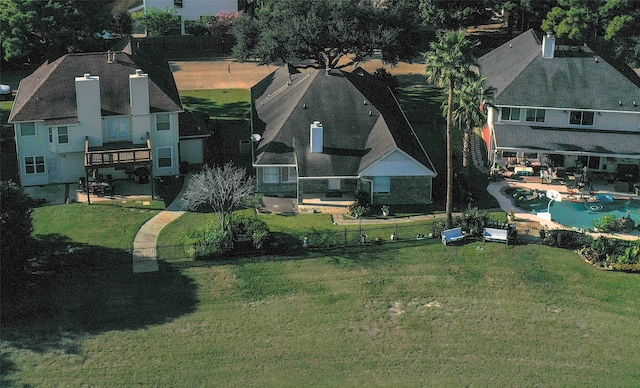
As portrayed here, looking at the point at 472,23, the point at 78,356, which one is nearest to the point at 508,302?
the point at 78,356

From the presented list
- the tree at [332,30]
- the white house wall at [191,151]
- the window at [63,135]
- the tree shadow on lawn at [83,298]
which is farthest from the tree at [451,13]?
the tree shadow on lawn at [83,298]

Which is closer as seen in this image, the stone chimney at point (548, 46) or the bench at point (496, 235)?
the bench at point (496, 235)

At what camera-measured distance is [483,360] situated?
43500 mm

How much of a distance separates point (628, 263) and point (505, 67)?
2215 centimetres

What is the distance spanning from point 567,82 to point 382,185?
56.4 ft

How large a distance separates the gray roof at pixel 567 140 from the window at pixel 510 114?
2.69 ft

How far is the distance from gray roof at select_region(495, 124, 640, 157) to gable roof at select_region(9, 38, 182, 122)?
77.4 feet

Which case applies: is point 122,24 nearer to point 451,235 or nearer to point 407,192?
point 407,192

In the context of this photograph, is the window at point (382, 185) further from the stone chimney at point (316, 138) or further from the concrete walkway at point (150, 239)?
the concrete walkway at point (150, 239)

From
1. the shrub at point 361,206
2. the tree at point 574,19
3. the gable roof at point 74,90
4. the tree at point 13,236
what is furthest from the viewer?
the tree at point 574,19

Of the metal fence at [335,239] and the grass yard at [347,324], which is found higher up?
the metal fence at [335,239]

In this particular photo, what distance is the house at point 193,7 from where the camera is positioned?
97.9 metres

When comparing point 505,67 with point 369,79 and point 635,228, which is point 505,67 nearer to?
point 369,79

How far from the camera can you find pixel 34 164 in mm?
60312
